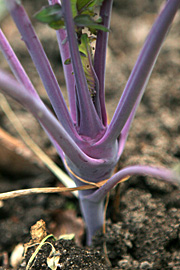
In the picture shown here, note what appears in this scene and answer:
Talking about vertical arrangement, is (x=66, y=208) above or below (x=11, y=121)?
below

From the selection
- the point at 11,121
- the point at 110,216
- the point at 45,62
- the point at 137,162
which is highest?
the point at 11,121

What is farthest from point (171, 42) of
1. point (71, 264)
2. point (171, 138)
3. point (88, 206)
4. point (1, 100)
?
point (71, 264)

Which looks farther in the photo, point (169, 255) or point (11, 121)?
point (11, 121)

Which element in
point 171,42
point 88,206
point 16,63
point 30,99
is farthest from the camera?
point 171,42

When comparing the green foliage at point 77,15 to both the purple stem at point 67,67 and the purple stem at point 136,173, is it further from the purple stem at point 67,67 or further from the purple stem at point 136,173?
the purple stem at point 136,173

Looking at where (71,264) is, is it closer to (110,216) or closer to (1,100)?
(110,216)

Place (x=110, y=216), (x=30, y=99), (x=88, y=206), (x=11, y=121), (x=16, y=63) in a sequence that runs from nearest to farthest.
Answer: (x=30, y=99) < (x=16, y=63) < (x=88, y=206) < (x=110, y=216) < (x=11, y=121)
